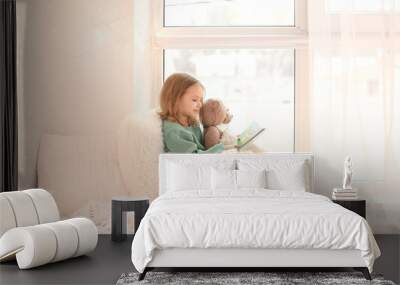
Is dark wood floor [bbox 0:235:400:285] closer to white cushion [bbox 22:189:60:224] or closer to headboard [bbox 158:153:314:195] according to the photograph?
white cushion [bbox 22:189:60:224]

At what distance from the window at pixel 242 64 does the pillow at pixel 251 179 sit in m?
0.83

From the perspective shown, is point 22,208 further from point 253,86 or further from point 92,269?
point 253,86

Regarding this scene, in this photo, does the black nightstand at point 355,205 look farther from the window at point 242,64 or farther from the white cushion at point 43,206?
the white cushion at point 43,206

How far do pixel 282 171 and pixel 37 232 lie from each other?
7.75 feet

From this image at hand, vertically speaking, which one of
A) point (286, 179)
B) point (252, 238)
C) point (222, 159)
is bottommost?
point (252, 238)

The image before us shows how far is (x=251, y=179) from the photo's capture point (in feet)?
20.2

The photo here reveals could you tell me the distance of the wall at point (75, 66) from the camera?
22.7 feet

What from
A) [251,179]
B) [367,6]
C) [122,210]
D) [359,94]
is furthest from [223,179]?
[367,6]

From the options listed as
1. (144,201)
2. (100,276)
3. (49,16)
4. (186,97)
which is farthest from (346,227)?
(49,16)

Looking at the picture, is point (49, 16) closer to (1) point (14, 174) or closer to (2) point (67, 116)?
(2) point (67, 116)

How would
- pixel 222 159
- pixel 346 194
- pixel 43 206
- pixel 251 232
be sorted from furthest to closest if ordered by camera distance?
pixel 222 159 < pixel 346 194 < pixel 43 206 < pixel 251 232

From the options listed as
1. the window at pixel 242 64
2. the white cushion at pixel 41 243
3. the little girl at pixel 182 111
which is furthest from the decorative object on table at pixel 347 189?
the white cushion at pixel 41 243

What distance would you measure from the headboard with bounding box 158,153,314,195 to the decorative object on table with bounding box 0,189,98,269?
122cm

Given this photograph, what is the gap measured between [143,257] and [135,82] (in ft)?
8.60
